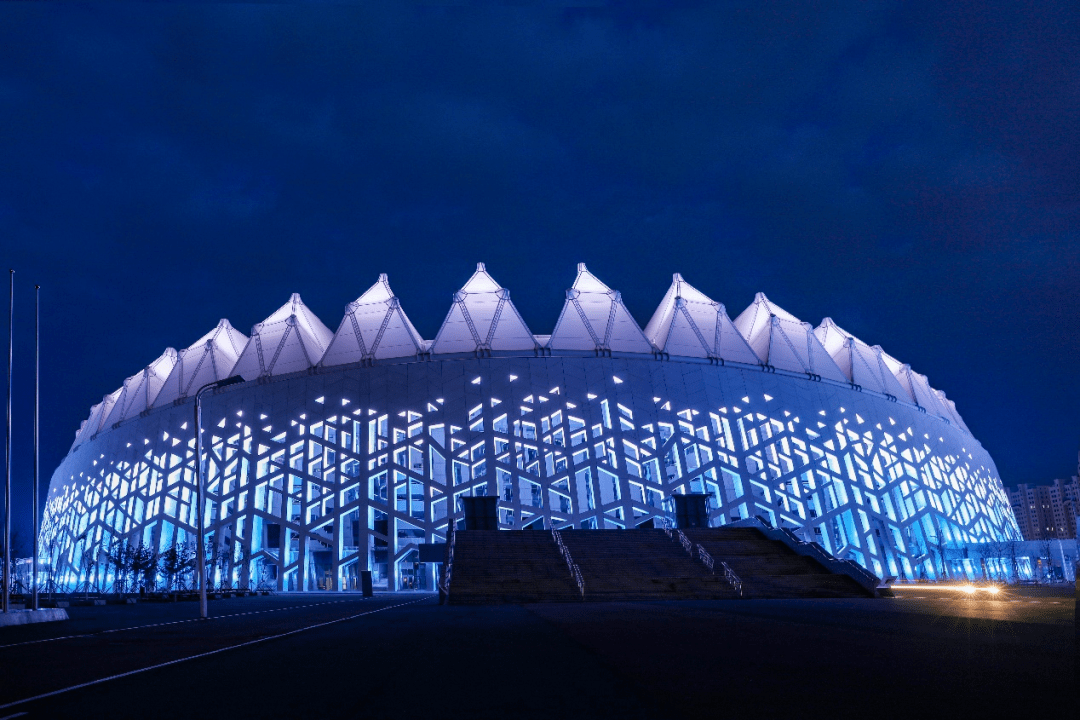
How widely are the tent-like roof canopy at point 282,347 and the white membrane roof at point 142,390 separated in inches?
368

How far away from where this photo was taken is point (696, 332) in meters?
51.2

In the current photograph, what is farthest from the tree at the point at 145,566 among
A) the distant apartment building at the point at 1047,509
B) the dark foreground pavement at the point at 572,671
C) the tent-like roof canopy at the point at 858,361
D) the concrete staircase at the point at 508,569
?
the distant apartment building at the point at 1047,509

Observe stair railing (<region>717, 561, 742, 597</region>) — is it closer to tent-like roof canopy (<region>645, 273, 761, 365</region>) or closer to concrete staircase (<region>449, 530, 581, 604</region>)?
concrete staircase (<region>449, 530, 581, 604</region>)

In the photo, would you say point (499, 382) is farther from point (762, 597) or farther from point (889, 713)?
point (889, 713)

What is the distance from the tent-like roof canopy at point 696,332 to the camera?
166 ft

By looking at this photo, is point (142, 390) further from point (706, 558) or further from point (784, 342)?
point (784, 342)

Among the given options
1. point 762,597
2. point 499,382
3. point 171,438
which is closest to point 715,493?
point 499,382

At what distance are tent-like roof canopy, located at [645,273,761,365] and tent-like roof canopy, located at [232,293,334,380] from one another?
928 inches

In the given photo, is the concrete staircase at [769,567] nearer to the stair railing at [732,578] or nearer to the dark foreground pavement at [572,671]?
the stair railing at [732,578]

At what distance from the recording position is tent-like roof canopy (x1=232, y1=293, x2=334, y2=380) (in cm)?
5025

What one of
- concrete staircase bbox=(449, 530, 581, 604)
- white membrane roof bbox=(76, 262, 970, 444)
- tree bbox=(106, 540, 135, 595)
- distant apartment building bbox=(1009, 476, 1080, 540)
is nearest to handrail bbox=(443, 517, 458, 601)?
concrete staircase bbox=(449, 530, 581, 604)

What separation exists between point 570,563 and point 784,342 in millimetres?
32865

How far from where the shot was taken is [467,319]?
50094mm

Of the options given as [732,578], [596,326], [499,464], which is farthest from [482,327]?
[732,578]
